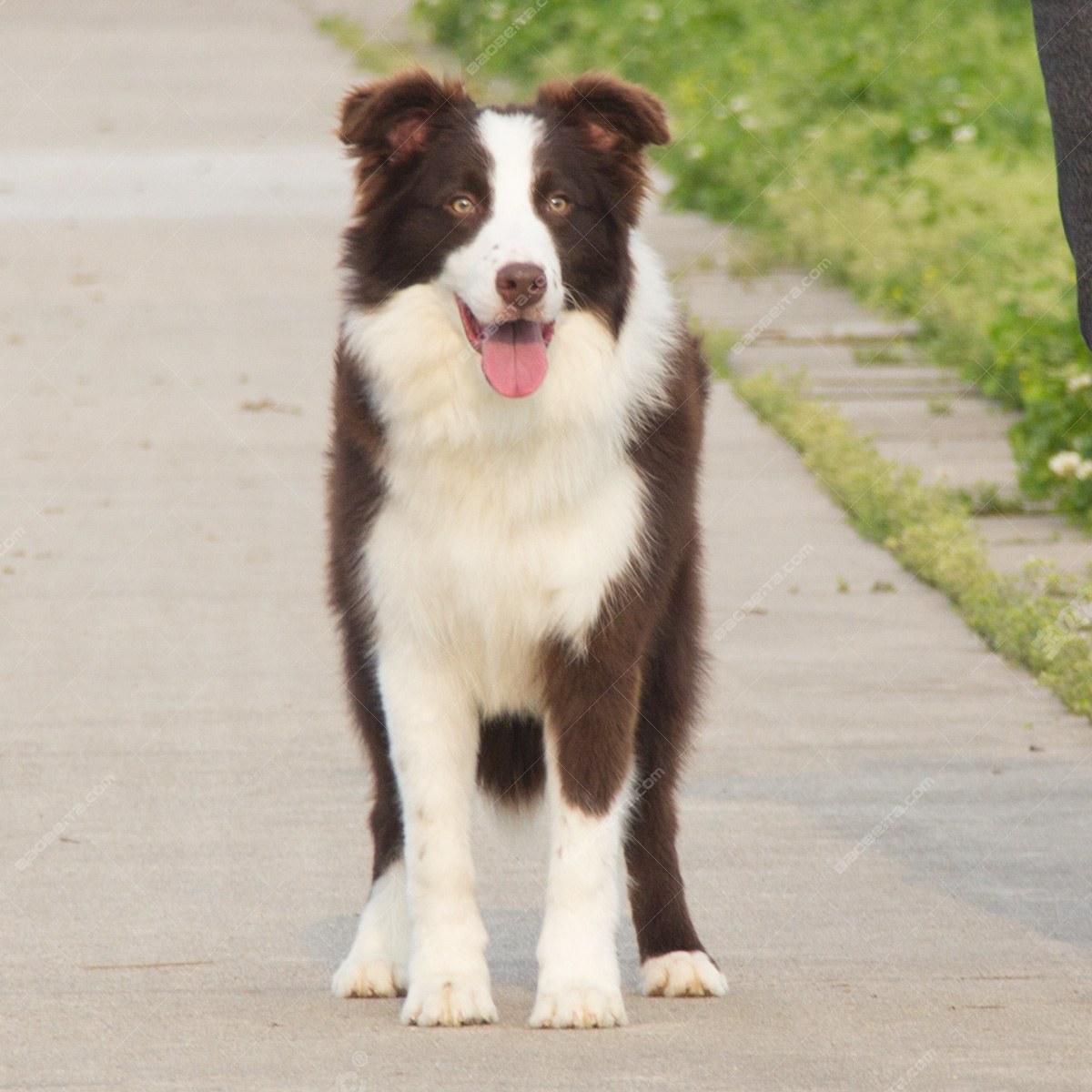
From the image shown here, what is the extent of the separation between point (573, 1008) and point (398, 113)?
6.13ft

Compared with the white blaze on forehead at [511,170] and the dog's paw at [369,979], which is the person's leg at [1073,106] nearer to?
the white blaze on forehead at [511,170]

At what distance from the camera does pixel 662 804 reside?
199 inches

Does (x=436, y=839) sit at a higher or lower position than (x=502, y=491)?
lower

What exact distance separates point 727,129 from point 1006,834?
12.6m

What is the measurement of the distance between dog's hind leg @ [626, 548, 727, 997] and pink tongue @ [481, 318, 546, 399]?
0.66m

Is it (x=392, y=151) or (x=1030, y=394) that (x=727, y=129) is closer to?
(x=1030, y=394)

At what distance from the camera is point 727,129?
58.9ft

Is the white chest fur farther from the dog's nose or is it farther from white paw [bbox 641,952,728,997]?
white paw [bbox 641,952,728,997]

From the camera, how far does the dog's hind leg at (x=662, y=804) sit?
4965mm

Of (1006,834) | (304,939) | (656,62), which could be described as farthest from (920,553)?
(656,62)

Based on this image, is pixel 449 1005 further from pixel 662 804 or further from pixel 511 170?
pixel 511 170

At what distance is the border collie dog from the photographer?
15.1 ft

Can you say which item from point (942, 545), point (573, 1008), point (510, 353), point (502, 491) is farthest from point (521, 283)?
→ point (942, 545)

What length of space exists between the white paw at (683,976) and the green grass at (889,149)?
16.4 feet
